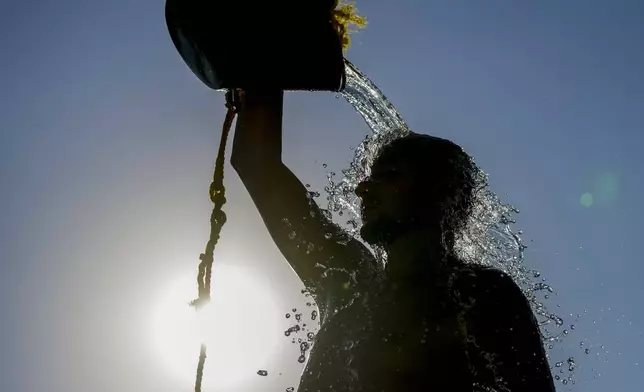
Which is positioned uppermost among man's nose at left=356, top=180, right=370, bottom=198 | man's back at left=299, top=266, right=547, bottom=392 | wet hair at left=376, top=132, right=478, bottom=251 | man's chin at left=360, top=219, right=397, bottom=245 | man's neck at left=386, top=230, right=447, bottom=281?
wet hair at left=376, top=132, right=478, bottom=251

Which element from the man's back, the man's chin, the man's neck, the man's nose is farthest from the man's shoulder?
the man's nose

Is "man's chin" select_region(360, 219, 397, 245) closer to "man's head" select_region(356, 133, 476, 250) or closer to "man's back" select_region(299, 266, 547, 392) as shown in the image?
"man's head" select_region(356, 133, 476, 250)

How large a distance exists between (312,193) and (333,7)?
742 mm

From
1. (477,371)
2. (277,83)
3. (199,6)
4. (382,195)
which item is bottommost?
(477,371)

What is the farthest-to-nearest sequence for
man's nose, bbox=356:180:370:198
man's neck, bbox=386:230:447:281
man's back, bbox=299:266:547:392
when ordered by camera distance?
man's nose, bbox=356:180:370:198 < man's neck, bbox=386:230:447:281 < man's back, bbox=299:266:547:392

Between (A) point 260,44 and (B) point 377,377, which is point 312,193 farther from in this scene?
(B) point 377,377

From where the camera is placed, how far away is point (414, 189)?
105 inches

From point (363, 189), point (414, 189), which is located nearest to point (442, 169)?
point (414, 189)

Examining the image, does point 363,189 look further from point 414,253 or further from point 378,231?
point 414,253

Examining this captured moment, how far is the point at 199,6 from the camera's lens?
105 inches

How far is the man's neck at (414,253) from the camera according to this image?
2564mm

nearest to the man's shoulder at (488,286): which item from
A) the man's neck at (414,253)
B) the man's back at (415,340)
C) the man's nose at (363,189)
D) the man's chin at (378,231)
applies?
the man's back at (415,340)

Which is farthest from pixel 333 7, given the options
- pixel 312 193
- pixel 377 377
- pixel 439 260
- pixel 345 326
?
pixel 377 377

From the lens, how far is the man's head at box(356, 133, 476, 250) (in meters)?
2.64
